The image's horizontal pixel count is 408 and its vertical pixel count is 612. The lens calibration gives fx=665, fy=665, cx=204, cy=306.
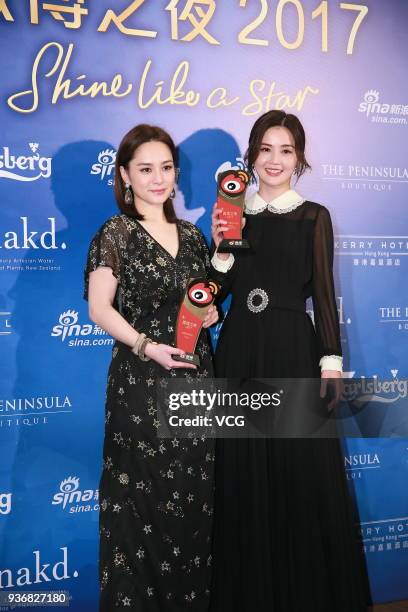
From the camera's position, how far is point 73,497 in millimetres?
2338

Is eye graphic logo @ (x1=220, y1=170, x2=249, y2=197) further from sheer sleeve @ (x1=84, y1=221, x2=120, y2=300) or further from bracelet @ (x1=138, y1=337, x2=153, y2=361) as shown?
bracelet @ (x1=138, y1=337, x2=153, y2=361)

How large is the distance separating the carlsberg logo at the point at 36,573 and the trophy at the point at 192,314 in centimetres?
90

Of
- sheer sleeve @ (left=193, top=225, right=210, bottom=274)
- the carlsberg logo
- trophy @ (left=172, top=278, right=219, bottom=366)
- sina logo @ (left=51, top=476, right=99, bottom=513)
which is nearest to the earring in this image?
sheer sleeve @ (left=193, top=225, right=210, bottom=274)

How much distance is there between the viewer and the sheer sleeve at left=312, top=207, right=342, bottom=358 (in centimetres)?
215

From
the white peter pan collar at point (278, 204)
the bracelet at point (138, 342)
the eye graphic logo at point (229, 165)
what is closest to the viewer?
the bracelet at point (138, 342)

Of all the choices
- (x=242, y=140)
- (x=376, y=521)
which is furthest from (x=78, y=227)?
(x=376, y=521)

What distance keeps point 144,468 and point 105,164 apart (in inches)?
41.0

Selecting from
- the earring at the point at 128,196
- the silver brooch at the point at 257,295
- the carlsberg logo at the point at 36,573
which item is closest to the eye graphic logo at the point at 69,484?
the carlsberg logo at the point at 36,573

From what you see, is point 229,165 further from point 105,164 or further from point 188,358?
point 188,358

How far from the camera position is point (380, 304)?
263 centimetres

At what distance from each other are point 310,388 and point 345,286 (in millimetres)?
580

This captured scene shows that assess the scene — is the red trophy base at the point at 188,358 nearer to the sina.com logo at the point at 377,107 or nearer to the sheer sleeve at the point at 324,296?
the sheer sleeve at the point at 324,296

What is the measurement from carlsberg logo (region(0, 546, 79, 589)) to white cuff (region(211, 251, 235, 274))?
1.12 m

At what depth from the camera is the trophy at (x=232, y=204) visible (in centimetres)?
209
